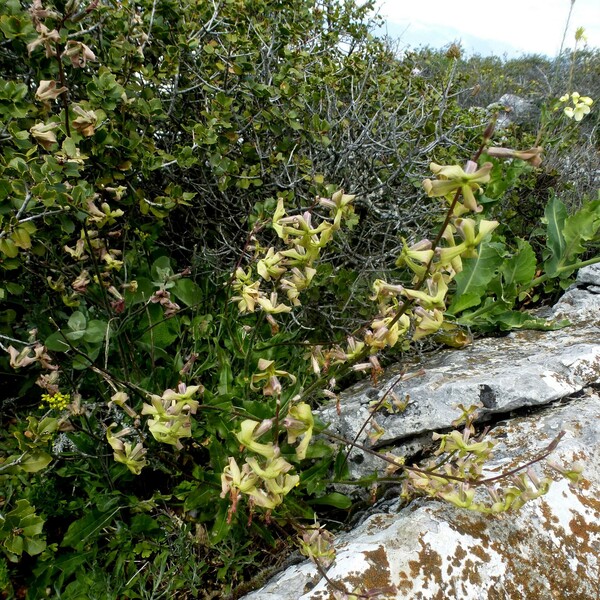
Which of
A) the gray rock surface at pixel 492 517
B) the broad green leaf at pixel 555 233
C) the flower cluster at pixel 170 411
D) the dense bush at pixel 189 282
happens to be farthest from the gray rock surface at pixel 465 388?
the flower cluster at pixel 170 411

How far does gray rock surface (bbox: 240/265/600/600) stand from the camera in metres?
1.39

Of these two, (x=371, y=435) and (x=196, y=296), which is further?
(x=196, y=296)

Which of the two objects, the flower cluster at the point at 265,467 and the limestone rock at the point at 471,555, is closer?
the flower cluster at the point at 265,467

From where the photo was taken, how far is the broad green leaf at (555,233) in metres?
3.06

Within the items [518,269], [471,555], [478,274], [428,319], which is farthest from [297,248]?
[518,269]

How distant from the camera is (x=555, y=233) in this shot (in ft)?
10.1

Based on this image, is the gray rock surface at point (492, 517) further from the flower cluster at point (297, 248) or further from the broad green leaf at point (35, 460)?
the broad green leaf at point (35, 460)

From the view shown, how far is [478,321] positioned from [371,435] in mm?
1413

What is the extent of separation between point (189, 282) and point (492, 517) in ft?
5.87

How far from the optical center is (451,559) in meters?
1.41

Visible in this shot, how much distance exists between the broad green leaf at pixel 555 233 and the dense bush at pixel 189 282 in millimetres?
13

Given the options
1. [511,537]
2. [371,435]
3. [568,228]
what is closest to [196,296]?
[371,435]

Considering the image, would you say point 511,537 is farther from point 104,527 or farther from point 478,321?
point 478,321

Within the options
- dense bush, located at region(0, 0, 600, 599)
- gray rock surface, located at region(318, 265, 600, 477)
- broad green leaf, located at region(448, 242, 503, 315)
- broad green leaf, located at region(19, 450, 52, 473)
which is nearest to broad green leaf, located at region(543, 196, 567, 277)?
dense bush, located at region(0, 0, 600, 599)
